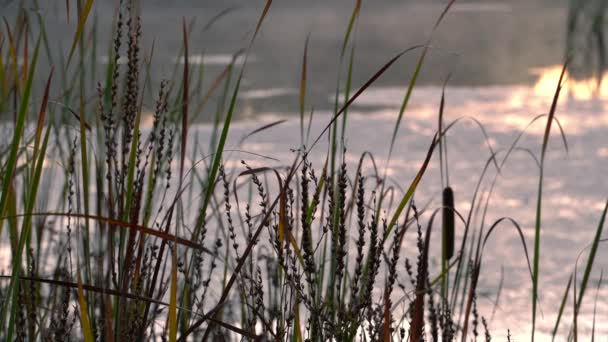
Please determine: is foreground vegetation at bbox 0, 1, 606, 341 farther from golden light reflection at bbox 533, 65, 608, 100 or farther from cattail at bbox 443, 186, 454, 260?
golden light reflection at bbox 533, 65, 608, 100

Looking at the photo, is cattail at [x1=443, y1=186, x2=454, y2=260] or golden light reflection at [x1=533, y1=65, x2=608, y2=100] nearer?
cattail at [x1=443, y1=186, x2=454, y2=260]

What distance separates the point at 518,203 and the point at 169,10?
16.6 ft

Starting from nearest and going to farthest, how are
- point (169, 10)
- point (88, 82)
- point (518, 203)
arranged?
point (518, 203) → point (88, 82) → point (169, 10)

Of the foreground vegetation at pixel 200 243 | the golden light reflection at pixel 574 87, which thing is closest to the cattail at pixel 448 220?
the foreground vegetation at pixel 200 243

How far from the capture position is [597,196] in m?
3.42

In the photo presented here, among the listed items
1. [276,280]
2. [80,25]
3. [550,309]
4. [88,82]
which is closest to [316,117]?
[88,82]

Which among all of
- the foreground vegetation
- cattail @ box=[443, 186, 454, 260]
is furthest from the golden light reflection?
cattail @ box=[443, 186, 454, 260]

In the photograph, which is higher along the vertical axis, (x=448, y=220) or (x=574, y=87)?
(x=574, y=87)

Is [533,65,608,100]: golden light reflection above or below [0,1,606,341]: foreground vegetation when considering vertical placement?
above

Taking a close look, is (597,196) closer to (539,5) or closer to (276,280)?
(276,280)

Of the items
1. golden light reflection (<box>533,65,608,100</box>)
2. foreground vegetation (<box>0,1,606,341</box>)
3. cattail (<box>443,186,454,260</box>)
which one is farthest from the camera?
golden light reflection (<box>533,65,608,100</box>)

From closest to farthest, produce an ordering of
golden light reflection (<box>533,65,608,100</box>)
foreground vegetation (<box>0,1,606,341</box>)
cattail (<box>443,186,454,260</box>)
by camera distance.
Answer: foreground vegetation (<box>0,1,606,341</box>), cattail (<box>443,186,454,260</box>), golden light reflection (<box>533,65,608,100</box>)

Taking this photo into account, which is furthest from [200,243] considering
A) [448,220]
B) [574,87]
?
[574,87]

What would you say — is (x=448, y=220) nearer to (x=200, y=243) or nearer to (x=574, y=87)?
(x=200, y=243)
